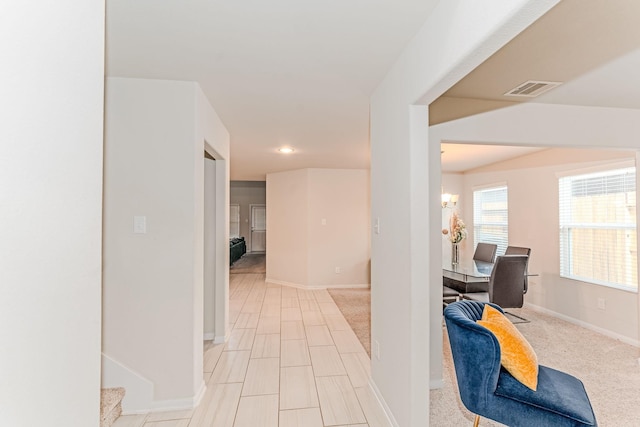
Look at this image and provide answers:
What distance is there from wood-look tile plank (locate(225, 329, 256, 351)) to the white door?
8.42m

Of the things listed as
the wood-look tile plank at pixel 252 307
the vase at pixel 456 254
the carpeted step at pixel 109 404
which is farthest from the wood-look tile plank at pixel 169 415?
the vase at pixel 456 254

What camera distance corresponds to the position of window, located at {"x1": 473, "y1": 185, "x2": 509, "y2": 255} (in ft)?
18.0

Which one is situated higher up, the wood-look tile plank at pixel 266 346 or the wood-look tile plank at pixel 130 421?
the wood-look tile plank at pixel 266 346

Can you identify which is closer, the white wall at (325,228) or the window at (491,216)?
the window at (491,216)

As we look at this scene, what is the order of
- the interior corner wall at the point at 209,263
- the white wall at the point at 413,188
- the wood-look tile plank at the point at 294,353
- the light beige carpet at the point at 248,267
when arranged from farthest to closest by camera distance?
1. the light beige carpet at the point at 248,267
2. the interior corner wall at the point at 209,263
3. the wood-look tile plank at the point at 294,353
4. the white wall at the point at 413,188

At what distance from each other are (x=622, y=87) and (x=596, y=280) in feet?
8.78

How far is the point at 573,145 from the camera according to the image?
276cm

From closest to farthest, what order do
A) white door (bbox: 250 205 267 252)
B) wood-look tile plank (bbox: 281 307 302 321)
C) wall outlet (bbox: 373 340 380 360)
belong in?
wall outlet (bbox: 373 340 380 360) < wood-look tile plank (bbox: 281 307 302 321) < white door (bbox: 250 205 267 252)

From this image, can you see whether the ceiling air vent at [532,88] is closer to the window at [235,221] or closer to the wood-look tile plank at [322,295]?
the wood-look tile plank at [322,295]

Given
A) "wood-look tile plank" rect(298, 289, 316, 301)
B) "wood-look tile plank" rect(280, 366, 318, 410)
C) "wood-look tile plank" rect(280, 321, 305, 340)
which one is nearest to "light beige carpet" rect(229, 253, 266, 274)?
"wood-look tile plank" rect(298, 289, 316, 301)

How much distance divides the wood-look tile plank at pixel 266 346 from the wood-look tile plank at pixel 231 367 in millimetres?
90

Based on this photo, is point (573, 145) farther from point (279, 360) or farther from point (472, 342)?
point (279, 360)

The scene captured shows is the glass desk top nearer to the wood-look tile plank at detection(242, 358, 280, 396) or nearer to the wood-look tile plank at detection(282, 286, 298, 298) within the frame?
the wood-look tile plank at detection(242, 358, 280, 396)

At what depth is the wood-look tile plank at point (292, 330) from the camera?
3734 millimetres
